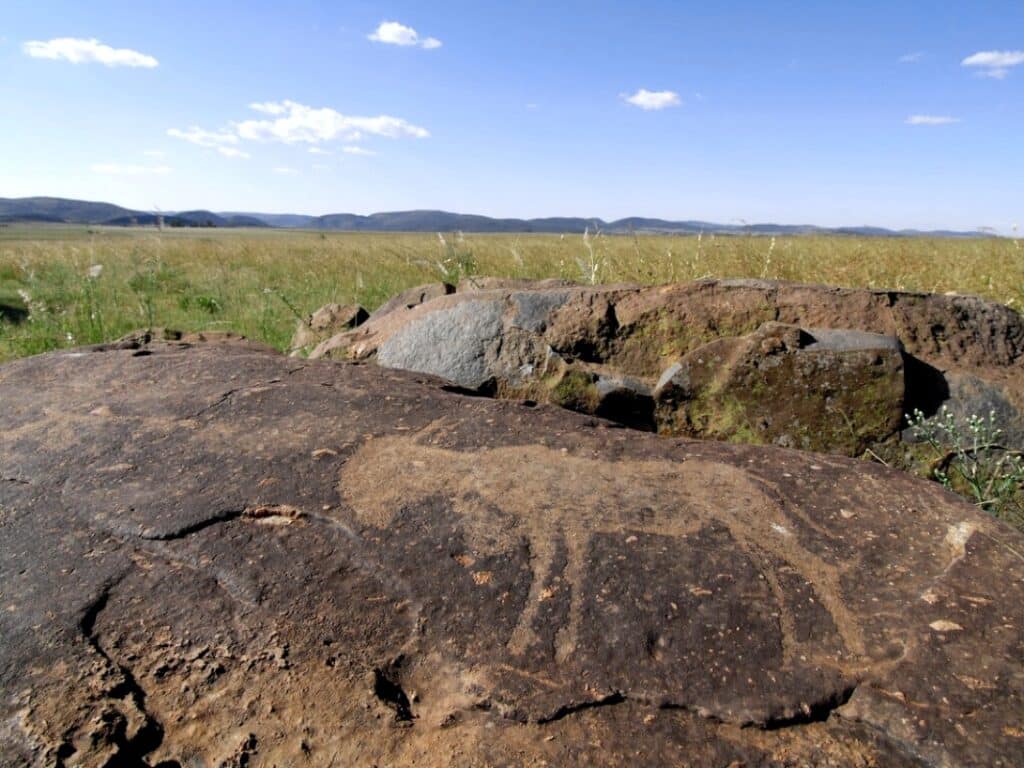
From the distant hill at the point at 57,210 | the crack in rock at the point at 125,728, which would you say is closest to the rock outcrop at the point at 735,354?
the crack in rock at the point at 125,728

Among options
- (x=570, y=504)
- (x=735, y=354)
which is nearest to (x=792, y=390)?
(x=735, y=354)

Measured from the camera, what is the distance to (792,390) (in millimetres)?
2623

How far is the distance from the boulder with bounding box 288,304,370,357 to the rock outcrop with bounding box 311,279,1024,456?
113cm

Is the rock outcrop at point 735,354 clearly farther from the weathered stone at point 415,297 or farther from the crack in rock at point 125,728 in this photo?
the crack in rock at point 125,728

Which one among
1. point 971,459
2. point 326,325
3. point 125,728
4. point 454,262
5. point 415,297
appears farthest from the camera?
point 454,262

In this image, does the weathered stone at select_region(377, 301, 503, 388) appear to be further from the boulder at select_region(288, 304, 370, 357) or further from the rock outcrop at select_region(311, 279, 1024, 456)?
the boulder at select_region(288, 304, 370, 357)

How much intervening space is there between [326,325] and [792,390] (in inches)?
119

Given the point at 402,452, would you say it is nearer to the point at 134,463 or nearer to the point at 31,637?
the point at 134,463

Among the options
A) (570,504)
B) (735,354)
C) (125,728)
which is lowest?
(125,728)

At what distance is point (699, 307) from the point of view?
10.3 ft

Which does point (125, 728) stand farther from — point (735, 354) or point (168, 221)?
point (168, 221)

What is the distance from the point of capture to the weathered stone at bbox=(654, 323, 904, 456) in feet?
8.41

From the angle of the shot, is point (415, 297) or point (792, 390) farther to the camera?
point (415, 297)

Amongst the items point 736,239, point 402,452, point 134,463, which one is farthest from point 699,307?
point 736,239
